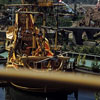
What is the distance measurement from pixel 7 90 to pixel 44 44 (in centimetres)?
319

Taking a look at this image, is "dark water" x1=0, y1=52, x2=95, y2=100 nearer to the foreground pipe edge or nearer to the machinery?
the machinery

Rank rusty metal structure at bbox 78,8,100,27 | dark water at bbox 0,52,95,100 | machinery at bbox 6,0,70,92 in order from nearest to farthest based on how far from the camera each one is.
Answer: dark water at bbox 0,52,95,100 → machinery at bbox 6,0,70,92 → rusty metal structure at bbox 78,8,100,27

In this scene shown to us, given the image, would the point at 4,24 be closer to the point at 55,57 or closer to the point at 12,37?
the point at 12,37

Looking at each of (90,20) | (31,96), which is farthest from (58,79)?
(90,20)

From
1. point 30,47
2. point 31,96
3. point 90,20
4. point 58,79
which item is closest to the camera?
point 58,79

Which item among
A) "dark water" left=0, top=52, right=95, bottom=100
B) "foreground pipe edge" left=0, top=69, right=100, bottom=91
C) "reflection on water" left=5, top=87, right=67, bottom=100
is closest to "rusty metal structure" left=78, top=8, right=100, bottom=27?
"dark water" left=0, top=52, right=95, bottom=100

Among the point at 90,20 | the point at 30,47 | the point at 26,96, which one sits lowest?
the point at 26,96

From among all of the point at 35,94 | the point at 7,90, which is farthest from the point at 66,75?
the point at 7,90

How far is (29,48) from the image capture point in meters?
16.7

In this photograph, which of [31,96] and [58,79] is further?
[31,96]

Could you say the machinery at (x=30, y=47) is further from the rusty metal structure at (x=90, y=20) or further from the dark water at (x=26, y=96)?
the rusty metal structure at (x=90, y=20)

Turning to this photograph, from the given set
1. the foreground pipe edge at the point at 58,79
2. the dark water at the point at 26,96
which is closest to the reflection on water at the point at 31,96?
the dark water at the point at 26,96

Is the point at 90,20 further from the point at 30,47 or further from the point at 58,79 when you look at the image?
the point at 58,79

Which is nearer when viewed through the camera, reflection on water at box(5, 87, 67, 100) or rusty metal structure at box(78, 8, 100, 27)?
reflection on water at box(5, 87, 67, 100)
